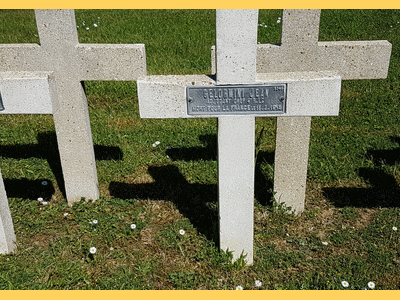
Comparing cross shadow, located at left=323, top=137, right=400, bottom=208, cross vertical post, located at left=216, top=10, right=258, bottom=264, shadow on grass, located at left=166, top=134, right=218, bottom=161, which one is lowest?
cross shadow, located at left=323, top=137, right=400, bottom=208

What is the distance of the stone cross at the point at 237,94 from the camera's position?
2.65 m

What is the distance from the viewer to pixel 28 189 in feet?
14.1

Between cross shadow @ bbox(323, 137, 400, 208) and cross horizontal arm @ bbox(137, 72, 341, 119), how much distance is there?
1554 mm

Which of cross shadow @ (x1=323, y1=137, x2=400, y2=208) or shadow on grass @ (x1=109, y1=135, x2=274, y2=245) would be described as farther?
cross shadow @ (x1=323, y1=137, x2=400, y2=208)

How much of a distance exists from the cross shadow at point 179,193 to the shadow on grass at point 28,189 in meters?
0.62

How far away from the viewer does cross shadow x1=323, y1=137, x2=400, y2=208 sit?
13.3 ft

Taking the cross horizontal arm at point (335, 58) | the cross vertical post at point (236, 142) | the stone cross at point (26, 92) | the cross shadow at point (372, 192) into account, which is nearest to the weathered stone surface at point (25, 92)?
the stone cross at point (26, 92)

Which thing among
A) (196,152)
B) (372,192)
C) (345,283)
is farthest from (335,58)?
(196,152)

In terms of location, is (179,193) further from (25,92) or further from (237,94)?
(25,92)

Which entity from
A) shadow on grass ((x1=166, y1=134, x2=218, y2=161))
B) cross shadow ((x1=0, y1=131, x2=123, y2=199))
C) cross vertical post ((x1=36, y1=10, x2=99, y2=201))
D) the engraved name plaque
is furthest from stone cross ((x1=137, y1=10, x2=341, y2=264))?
cross shadow ((x1=0, y1=131, x2=123, y2=199))

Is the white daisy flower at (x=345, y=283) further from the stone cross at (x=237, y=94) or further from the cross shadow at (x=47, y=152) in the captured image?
the cross shadow at (x=47, y=152)

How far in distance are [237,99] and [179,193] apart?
1.68 m

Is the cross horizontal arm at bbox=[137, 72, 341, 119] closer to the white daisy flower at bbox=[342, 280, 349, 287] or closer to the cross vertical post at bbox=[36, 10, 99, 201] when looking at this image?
the cross vertical post at bbox=[36, 10, 99, 201]

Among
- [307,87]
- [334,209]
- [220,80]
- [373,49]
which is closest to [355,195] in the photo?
[334,209]
